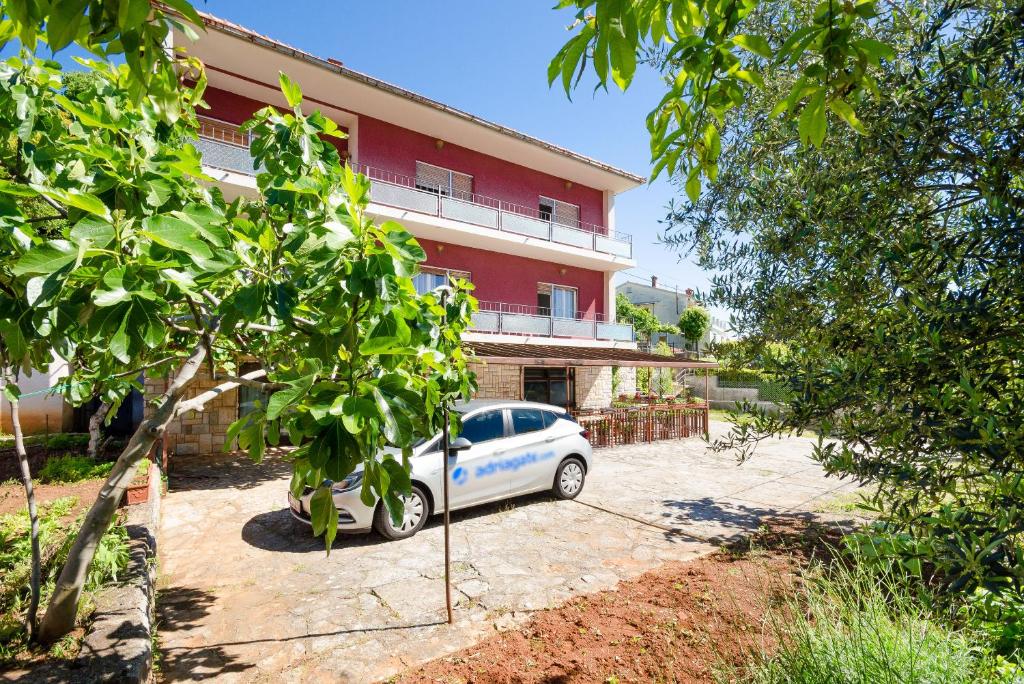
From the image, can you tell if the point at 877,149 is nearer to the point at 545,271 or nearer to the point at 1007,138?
the point at 1007,138

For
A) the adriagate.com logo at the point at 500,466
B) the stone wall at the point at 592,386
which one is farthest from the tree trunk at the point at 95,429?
the stone wall at the point at 592,386

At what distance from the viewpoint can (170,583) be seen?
5352mm

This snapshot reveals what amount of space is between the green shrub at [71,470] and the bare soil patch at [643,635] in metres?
7.51

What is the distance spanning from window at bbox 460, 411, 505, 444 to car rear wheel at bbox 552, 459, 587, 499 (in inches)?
54.6

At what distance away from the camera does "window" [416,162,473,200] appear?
16.5 m

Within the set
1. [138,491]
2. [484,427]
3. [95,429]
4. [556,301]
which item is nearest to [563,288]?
[556,301]

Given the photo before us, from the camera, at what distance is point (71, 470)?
7984 millimetres

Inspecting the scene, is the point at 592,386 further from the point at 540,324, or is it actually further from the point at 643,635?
the point at 643,635

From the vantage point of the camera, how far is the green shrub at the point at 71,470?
25.9 feet

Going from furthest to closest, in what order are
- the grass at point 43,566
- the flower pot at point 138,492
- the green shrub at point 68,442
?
the green shrub at point 68,442, the flower pot at point 138,492, the grass at point 43,566

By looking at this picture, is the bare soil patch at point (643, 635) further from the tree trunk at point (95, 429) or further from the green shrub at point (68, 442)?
the green shrub at point (68, 442)

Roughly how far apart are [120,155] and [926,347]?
3810 mm

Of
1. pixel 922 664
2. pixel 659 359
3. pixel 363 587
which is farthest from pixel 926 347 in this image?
pixel 659 359

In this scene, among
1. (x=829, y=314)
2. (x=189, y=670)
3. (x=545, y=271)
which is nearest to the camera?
(x=829, y=314)
